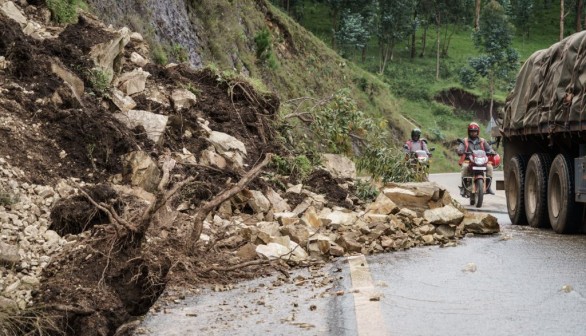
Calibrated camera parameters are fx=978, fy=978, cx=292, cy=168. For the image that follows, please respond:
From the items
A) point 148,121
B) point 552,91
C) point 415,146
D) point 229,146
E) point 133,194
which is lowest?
point 415,146

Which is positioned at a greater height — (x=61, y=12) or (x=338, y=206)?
(x=61, y=12)

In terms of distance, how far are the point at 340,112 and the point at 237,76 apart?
274 cm

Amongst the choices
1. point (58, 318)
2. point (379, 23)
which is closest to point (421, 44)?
point (379, 23)

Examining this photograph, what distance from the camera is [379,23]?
267 ft

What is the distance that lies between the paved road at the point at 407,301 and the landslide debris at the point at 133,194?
0.42 m

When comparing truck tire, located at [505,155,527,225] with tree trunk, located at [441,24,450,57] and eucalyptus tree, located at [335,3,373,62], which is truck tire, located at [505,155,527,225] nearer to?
eucalyptus tree, located at [335,3,373,62]

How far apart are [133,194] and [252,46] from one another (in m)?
23.7

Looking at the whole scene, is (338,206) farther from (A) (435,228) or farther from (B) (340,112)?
(B) (340,112)

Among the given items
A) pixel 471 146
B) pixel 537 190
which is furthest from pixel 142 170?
pixel 471 146

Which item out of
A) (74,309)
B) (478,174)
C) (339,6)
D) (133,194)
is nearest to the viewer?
(74,309)

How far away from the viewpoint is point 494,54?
74.6 metres

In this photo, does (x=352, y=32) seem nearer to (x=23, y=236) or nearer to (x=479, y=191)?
(x=479, y=191)

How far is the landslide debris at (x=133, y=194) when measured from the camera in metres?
7.74

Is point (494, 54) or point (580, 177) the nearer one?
point (580, 177)
